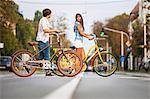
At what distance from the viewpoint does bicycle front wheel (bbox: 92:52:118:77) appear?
10.1 feet

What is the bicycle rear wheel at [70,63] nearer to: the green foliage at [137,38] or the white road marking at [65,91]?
the white road marking at [65,91]

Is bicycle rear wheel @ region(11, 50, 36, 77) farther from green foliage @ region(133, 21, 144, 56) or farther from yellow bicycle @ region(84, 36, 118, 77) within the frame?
green foliage @ region(133, 21, 144, 56)

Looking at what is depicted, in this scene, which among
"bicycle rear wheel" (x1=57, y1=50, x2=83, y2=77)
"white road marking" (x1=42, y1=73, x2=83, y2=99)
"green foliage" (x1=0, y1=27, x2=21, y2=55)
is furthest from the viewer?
"bicycle rear wheel" (x1=57, y1=50, x2=83, y2=77)

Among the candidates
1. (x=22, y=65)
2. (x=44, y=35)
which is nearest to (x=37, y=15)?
(x=44, y=35)

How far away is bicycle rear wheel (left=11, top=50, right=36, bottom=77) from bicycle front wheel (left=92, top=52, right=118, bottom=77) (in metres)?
0.46

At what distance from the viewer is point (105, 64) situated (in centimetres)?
315

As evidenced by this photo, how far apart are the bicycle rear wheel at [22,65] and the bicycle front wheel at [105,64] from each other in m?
0.46

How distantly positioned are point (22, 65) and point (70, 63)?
0.35 meters

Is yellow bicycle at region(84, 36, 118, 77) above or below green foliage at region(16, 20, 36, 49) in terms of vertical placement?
below

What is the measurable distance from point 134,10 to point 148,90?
611 mm

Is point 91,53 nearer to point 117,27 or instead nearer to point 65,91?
point 117,27

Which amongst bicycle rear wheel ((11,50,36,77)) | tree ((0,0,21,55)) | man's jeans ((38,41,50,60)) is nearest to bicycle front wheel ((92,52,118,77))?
man's jeans ((38,41,50,60))

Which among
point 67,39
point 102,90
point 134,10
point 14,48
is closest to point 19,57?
point 14,48

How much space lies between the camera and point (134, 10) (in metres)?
3.07
